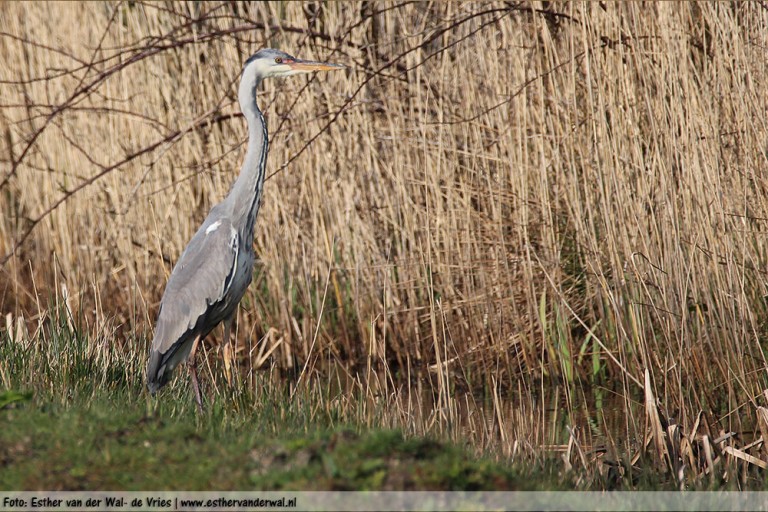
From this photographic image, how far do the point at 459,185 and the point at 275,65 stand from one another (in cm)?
173

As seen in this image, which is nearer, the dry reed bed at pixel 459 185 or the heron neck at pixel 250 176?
the dry reed bed at pixel 459 185

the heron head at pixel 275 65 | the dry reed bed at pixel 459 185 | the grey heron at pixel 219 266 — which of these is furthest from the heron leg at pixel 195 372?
the heron head at pixel 275 65

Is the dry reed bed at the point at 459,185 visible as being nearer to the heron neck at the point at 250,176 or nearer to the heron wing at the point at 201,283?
the heron wing at the point at 201,283

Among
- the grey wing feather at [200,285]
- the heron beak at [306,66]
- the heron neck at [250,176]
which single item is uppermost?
the heron beak at [306,66]

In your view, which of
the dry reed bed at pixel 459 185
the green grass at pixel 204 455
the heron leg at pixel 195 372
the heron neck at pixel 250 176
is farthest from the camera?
the heron neck at pixel 250 176

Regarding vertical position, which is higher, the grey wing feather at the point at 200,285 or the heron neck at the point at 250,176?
the heron neck at the point at 250,176

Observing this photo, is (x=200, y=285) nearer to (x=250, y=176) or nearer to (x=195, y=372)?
(x=195, y=372)

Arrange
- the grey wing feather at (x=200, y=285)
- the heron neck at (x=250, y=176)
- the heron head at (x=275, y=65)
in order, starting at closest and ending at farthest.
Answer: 1. the grey wing feather at (x=200, y=285)
2. the heron neck at (x=250, y=176)
3. the heron head at (x=275, y=65)

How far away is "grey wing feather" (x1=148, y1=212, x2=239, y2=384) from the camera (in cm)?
543

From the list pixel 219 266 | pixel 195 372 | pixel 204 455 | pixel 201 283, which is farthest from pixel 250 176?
pixel 204 455

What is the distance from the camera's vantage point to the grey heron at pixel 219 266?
17.8ft

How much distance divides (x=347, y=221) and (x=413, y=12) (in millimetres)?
1553

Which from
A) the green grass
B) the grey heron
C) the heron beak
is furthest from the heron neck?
the green grass

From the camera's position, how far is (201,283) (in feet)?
17.9
